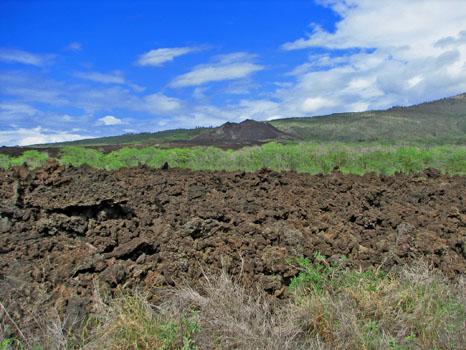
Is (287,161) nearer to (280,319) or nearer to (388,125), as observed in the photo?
(280,319)

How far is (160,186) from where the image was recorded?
238 inches

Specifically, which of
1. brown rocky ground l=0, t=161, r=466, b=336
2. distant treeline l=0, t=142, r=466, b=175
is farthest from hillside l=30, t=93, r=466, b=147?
brown rocky ground l=0, t=161, r=466, b=336

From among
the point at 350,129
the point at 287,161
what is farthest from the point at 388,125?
the point at 287,161

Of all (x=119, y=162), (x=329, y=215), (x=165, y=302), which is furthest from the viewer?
(x=119, y=162)

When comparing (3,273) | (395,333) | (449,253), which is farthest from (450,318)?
(3,273)

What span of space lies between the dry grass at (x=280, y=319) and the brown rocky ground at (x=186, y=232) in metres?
0.23

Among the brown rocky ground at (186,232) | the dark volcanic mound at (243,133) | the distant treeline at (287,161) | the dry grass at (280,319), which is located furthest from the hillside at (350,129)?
the dry grass at (280,319)

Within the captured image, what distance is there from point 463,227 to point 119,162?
453 inches

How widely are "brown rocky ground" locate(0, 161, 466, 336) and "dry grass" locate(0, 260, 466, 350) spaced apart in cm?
23

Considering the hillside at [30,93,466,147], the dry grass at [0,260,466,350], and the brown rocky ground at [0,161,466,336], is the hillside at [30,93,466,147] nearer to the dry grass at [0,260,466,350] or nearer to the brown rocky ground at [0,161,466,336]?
the brown rocky ground at [0,161,466,336]

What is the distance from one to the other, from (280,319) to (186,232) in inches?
55.5

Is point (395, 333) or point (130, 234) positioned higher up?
point (130, 234)

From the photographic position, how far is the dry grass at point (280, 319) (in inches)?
116

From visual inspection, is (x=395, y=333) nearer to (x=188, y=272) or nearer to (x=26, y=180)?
(x=188, y=272)
